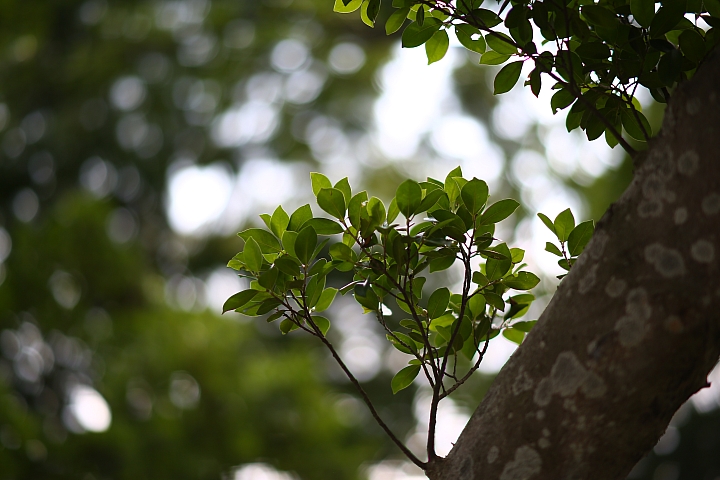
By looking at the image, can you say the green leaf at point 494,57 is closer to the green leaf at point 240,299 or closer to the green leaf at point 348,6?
the green leaf at point 348,6

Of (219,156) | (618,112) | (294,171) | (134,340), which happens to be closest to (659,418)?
(618,112)

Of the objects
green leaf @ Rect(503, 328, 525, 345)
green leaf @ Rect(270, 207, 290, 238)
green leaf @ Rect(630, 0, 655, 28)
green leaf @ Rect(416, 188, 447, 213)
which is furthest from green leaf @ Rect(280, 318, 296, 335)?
green leaf @ Rect(630, 0, 655, 28)

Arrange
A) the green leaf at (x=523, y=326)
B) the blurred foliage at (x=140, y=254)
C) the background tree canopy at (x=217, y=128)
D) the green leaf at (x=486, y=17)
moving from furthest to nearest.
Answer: the background tree canopy at (x=217, y=128) < the blurred foliage at (x=140, y=254) < the green leaf at (x=523, y=326) < the green leaf at (x=486, y=17)

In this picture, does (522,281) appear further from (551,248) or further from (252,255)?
(252,255)

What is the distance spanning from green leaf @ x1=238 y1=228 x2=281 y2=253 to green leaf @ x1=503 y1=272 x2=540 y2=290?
0.97 feet

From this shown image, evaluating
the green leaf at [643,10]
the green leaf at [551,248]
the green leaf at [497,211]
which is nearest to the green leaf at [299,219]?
the green leaf at [497,211]

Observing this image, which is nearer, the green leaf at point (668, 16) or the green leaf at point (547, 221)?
the green leaf at point (668, 16)

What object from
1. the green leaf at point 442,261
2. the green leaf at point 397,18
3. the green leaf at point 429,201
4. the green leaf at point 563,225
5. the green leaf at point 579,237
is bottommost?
the green leaf at point 579,237

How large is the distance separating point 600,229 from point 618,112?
26 cm

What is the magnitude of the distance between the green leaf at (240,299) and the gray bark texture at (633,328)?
12.3 inches

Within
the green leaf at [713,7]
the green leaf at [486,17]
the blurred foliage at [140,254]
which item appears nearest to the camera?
the green leaf at [713,7]

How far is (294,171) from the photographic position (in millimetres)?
5863

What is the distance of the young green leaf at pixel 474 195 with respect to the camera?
713mm

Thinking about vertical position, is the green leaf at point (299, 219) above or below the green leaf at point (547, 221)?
above
